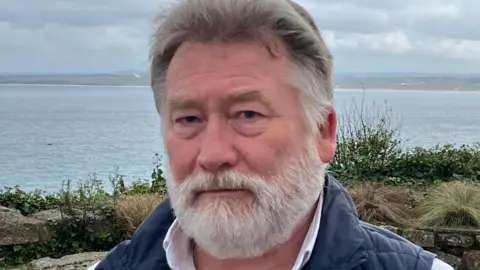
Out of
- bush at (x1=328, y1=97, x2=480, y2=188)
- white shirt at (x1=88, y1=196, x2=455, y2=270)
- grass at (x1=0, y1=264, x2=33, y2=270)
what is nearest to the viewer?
white shirt at (x1=88, y1=196, x2=455, y2=270)

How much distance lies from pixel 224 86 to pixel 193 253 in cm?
54

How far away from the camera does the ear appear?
1.96 meters

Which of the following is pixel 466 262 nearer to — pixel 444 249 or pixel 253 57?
pixel 444 249

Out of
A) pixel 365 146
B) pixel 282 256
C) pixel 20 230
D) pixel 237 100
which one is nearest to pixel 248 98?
pixel 237 100

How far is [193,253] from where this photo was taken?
2074 mm

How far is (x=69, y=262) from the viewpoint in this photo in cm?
604

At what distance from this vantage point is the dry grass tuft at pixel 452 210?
22.1 ft

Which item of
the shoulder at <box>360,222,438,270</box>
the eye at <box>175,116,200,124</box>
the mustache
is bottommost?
the shoulder at <box>360,222,438,270</box>

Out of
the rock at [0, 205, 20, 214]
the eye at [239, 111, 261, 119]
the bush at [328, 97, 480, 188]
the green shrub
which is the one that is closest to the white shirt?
the eye at [239, 111, 261, 119]

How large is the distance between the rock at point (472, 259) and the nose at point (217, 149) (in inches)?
207

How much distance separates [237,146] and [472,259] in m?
5.27

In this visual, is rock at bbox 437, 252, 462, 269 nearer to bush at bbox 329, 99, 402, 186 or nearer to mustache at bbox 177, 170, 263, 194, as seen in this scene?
bush at bbox 329, 99, 402, 186

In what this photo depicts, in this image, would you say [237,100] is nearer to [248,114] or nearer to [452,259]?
[248,114]

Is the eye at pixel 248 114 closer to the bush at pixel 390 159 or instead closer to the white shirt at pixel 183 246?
the white shirt at pixel 183 246
